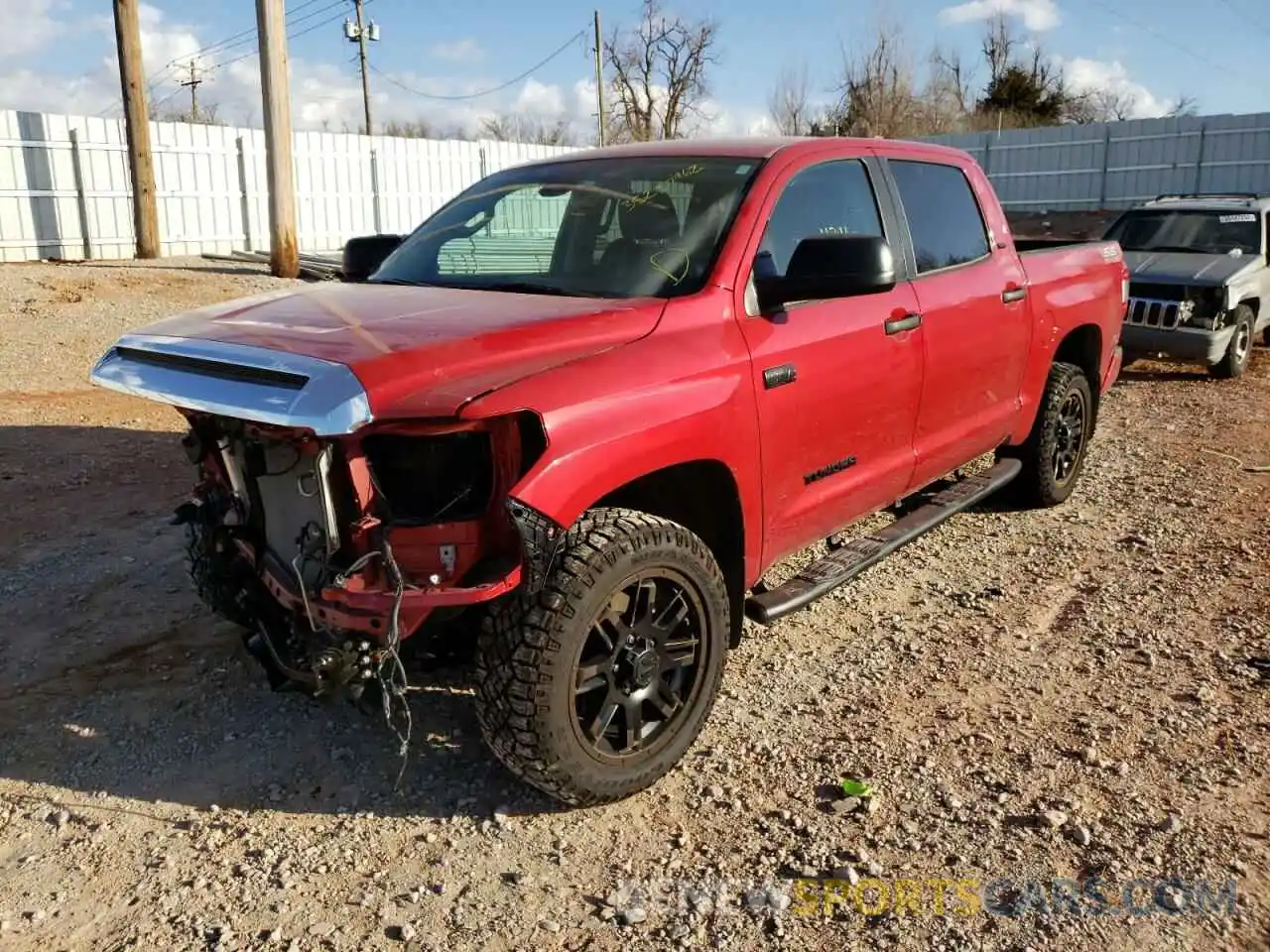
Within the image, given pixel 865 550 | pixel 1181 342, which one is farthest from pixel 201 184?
pixel 865 550

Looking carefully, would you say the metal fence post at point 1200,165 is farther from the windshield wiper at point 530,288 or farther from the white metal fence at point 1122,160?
the windshield wiper at point 530,288

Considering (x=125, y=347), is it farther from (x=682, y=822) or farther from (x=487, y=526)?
(x=682, y=822)

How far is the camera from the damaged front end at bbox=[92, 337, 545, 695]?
105 inches

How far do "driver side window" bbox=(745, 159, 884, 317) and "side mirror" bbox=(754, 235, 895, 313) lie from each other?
0.39 ft

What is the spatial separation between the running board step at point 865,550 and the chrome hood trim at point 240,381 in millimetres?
1731

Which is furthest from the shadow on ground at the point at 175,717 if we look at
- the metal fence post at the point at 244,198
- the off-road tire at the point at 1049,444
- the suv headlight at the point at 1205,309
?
the metal fence post at the point at 244,198

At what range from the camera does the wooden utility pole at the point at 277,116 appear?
1395cm

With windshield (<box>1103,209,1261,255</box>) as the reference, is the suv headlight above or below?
below

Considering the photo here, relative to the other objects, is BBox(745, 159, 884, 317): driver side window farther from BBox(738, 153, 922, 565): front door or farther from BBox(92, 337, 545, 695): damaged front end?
BBox(92, 337, 545, 695): damaged front end

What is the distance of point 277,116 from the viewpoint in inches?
560

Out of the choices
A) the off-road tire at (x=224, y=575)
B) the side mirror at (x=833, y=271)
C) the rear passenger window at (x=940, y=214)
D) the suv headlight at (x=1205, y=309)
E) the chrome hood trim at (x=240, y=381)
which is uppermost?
the rear passenger window at (x=940, y=214)

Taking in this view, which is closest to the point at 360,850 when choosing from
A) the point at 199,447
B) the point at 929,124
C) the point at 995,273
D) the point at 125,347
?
the point at 199,447

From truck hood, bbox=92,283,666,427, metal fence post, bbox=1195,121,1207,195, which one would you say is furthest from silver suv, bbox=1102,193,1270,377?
metal fence post, bbox=1195,121,1207,195

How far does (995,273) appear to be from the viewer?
499cm
